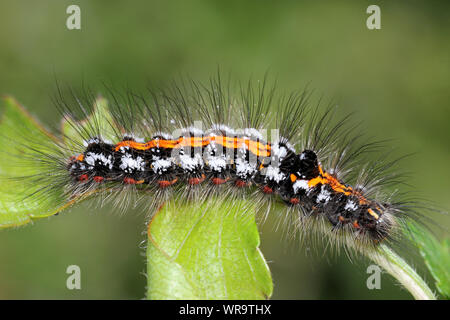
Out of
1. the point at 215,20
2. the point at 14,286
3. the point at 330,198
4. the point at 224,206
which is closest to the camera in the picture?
the point at 224,206

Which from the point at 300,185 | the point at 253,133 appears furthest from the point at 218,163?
the point at 300,185

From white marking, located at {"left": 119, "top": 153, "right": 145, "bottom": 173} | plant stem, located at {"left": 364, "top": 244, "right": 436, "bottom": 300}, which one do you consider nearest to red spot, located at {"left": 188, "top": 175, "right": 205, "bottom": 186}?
white marking, located at {"left": 119, "top": 153, "right": 145, "bottom": 173}

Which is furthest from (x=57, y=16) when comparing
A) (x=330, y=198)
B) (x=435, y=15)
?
(x=435, y=15)

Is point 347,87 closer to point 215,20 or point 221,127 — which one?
point 215,20

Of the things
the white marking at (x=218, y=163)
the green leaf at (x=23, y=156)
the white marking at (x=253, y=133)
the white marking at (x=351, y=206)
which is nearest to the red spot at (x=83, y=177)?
the green leaf at (x=23, y=156)

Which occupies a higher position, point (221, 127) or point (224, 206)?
point (221, 127)

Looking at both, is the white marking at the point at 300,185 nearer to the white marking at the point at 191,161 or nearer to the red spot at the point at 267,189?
the red spot at the point at 267,189

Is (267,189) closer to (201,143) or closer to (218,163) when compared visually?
Answer: (218,163)
